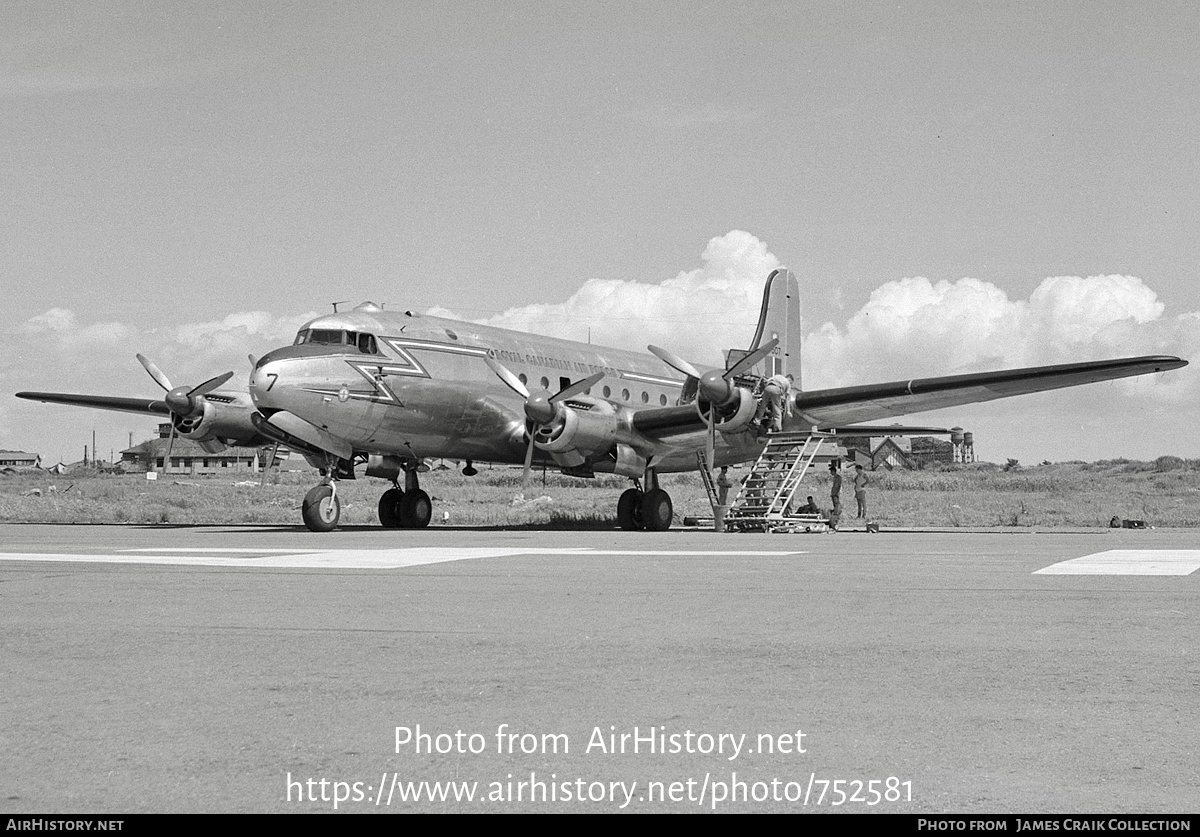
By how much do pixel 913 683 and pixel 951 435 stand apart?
27.4 m

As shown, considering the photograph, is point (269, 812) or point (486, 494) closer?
point (269, 812)

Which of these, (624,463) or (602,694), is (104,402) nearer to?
(624,463)

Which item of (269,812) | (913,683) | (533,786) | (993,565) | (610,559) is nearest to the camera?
(269,812)

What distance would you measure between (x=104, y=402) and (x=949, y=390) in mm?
21674

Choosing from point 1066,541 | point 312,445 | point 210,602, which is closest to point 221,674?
point 210,602

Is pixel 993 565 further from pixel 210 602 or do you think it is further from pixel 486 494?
pixel 486 494

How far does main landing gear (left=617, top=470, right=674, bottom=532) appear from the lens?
28797mm

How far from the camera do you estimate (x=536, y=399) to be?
1028 inches

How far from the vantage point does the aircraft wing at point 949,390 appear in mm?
22719

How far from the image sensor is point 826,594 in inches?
395

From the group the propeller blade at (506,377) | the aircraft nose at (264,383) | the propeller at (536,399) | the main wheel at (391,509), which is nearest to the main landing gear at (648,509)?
the propeller at (536,399)

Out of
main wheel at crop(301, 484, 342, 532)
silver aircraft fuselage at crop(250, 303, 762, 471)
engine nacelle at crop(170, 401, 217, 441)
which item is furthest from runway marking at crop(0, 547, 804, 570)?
engine nacelle at crop(170, 401, 217, 441)

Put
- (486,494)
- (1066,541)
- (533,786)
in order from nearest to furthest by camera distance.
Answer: (533,786) < (1066,541) < (486,494)

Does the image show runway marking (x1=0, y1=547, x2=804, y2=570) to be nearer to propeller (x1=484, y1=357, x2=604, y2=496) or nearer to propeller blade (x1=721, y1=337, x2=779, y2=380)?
propeller (x1=484, y1=357, x2=604, y2=496)
